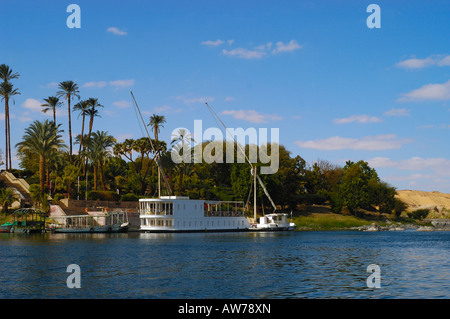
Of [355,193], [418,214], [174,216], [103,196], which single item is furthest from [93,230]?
[418,214]

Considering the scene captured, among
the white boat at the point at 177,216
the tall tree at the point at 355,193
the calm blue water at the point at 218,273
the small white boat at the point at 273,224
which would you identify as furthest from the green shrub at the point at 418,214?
the calm blue water at the point at 218,273

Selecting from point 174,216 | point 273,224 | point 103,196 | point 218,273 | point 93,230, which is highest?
point 103,196

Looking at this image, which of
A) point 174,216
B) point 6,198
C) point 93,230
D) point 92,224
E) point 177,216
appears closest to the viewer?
point 93,230

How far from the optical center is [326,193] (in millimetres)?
138875

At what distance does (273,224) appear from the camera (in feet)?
350

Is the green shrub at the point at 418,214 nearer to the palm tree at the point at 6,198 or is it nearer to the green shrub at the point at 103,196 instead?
the green shrub at the point at 103,196

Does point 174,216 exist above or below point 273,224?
above

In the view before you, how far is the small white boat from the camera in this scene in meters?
107

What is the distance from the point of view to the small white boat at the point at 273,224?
107 m

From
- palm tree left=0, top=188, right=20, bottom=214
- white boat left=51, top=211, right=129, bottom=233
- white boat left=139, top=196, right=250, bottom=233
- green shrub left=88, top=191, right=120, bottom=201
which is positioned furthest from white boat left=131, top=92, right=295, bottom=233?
palm tree left=0, top=188, right=20, bottom=214

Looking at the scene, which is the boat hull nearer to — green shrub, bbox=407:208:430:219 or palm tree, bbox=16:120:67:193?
palm tree, bbox=16:120:67:193

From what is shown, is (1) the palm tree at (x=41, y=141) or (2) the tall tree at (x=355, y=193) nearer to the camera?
(1) the palm tree at (x=41, y=141)

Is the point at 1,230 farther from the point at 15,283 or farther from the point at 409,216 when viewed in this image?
the point at 409,216

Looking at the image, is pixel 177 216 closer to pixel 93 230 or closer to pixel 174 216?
pixel 174 216
